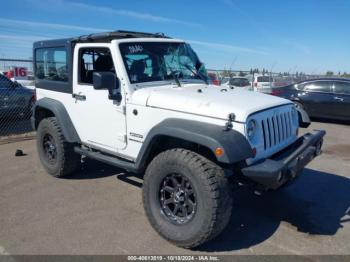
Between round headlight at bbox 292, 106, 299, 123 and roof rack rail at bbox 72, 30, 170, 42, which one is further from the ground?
roof rack rail at bbox 72, 30, 170, 42

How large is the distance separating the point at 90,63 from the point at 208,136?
2447 millimetres

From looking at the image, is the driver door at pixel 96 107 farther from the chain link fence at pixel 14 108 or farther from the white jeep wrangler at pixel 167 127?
the chain link fence at pixel 14 108

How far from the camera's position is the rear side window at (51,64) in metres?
5.22

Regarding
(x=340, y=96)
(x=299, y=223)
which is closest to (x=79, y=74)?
(x=299, y=223)

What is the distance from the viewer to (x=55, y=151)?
5535 mm

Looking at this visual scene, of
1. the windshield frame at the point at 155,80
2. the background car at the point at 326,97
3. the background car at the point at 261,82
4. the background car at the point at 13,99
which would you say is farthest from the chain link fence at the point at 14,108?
the background car at the point at 261,82

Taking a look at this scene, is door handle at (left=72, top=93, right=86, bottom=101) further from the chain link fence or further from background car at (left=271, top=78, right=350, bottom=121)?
background car at (left=271, top=78, right=350, bottom=121)

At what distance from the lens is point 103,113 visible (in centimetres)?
455

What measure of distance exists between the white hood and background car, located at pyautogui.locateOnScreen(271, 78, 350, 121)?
8020 millimetres

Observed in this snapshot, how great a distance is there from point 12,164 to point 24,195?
174 centimetres

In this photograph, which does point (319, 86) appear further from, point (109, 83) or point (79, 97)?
point (109, 83)

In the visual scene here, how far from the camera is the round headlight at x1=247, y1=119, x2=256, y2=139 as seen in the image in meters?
3.43

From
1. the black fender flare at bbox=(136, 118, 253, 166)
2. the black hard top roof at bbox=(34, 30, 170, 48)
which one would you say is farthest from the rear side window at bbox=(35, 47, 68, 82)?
the black fender flare at bbox=(136, 118, 253, 166)

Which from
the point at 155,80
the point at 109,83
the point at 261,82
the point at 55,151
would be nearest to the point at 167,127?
the point at 109,83
